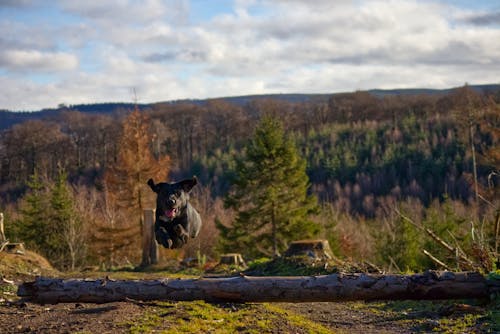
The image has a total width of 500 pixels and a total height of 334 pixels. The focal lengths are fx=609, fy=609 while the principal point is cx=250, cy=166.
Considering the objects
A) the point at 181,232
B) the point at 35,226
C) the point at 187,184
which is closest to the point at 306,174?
the point at 35,226

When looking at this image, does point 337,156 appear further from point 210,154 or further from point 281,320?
point 281,320

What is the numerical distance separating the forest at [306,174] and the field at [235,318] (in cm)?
148

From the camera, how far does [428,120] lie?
375 ft

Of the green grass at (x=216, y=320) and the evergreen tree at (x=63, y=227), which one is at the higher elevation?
Result: the green grass at (x=216, y=320)

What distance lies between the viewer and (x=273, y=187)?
32.2 m

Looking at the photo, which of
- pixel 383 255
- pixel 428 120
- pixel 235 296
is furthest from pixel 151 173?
pixel 428 120

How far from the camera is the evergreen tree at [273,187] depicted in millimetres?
32562

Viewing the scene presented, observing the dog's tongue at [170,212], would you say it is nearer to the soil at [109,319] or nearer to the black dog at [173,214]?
the black dog at [173,214]

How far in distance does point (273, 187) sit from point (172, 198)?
23541 millimetres

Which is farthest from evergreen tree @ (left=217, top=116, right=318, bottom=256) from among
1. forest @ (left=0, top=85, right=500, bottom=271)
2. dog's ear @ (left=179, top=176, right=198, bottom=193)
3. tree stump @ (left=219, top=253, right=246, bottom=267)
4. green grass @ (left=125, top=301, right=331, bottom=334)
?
dog's ear @ (left=179, top=176, right=198, bottom=193)

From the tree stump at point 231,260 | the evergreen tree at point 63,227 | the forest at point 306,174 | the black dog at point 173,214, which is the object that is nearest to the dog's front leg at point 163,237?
the black dog at point 173,214

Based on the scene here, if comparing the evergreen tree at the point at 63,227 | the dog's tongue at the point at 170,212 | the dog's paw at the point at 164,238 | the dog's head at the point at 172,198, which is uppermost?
the dog's head at the point at 172,198

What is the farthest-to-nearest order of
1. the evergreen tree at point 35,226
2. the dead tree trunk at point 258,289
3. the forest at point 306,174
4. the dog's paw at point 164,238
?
the evergreen tree at point 35,226
the forest at point 306,174
the dead tree trunk at point 258,289
the dog's paw at point 164,238

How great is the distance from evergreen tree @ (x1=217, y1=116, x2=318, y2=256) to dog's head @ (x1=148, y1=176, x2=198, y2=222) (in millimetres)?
22996
